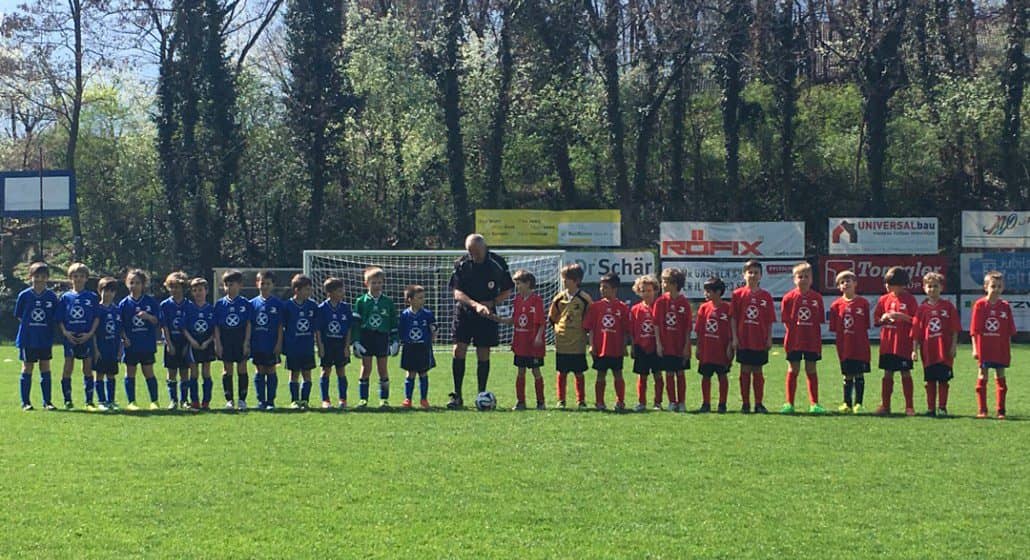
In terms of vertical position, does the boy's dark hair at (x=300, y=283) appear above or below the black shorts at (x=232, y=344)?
above

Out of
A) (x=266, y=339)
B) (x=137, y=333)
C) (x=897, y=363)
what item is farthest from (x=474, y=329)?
(x=897, y=363)

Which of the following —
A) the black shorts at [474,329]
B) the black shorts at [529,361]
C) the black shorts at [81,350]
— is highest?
the black shorts at [474,329]

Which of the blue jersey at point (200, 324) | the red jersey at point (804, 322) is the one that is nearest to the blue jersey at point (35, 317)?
the blue jersey at point (200, 324)

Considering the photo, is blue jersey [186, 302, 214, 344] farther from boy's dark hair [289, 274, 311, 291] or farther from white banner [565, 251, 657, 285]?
white banner [565, 251, 657, 285]

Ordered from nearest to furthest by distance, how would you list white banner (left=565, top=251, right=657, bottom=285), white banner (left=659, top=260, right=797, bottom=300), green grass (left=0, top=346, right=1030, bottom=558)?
green grass (left=0, top=346, right=1030, bottom=558) → white banner (left=565, top=251, right=657, bottom=285) → white banner (left=659, top=260, right=797, bottom=300)

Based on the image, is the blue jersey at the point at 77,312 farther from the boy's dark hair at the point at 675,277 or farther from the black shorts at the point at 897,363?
the black shorts at the point at 897,363

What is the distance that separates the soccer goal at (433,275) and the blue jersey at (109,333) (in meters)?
10.9

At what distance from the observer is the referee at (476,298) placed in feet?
40.3

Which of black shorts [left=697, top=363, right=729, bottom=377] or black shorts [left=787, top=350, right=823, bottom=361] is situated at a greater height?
black shorts [left=787, top=350, right=823, bottom=361]

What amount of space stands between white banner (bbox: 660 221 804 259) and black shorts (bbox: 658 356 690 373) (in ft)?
54.8

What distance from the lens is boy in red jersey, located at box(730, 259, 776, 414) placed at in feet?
39.4

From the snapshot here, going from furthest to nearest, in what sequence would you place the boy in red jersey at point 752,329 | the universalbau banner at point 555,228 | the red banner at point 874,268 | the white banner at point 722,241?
the universalbau banner at point 555,228
the white banner at point 722,241
the red banner at point 874,268
the boy in red jersey at point 752,329

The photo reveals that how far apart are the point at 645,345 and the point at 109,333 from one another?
6.15m

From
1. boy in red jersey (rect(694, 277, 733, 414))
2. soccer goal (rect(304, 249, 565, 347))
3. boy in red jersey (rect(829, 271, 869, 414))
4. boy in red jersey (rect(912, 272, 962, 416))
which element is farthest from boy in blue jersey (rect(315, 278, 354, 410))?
soccer goal (rect(304, 249, 565, 347))
